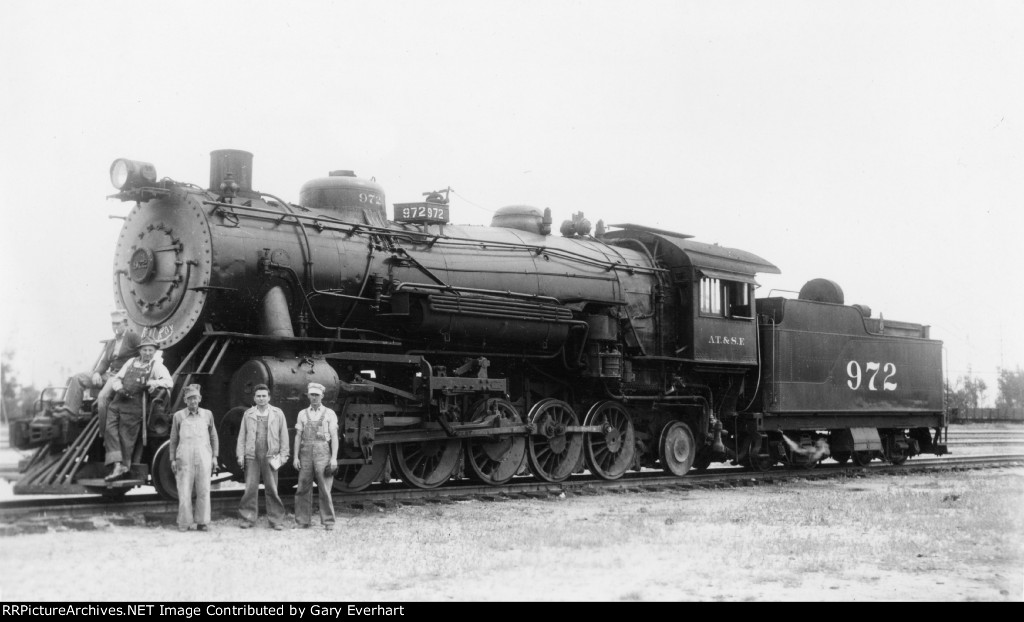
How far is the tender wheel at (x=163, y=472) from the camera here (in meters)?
9.01

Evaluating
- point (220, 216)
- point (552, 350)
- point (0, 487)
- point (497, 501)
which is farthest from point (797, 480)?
point (0, 487)

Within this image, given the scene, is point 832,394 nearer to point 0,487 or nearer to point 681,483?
point 681,483

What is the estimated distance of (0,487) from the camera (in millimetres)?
9922

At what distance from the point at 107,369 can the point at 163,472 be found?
5.57ft

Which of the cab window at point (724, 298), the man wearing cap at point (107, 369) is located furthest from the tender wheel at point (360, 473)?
the cab window at point (724, 298)

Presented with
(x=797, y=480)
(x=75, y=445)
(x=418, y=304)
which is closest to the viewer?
(x=75, y=445)

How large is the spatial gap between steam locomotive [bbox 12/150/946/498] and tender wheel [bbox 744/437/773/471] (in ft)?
0.12

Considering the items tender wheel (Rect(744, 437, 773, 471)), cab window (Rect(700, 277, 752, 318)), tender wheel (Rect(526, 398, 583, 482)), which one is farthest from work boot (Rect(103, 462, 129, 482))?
tender wheel (Rect(744, 437, 773, 471))

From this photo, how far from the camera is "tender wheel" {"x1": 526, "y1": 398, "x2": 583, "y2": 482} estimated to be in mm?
12500

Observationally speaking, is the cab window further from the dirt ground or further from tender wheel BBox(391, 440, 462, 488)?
tender wheel BBox(391, 440, 462, 488)

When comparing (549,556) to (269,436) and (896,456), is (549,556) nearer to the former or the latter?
(269,436)

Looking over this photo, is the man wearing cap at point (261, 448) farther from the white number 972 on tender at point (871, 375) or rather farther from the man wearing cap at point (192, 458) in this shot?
the white number 972 on tender at point (871, 375)

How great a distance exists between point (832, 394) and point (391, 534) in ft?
33.1

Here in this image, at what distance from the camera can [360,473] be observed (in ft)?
34.9
